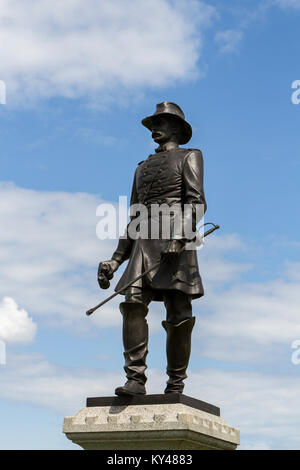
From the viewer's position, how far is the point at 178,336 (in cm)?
899

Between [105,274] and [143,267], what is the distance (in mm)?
617

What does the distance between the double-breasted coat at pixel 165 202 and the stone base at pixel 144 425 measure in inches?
50.6

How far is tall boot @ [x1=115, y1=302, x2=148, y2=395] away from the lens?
8719 mm

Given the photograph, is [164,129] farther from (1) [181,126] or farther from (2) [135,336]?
(2) [135,336]

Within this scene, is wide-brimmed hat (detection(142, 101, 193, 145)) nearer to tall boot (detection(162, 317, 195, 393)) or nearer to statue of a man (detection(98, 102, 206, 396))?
statue of a man (detection(98, 102, 206, 396))

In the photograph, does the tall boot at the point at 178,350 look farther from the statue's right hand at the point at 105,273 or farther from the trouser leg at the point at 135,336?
the statue's right hand at the point at 105,273

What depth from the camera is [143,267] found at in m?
9.07

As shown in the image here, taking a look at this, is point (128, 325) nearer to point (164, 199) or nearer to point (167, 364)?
point (167, 364)

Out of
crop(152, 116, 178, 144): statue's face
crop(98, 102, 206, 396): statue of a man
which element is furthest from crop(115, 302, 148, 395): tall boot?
crop(152, 116, 178, 144): statue's face

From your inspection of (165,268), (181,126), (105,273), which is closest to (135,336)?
(165,268)

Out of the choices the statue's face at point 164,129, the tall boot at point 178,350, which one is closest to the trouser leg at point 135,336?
the tall boot at point 178,350

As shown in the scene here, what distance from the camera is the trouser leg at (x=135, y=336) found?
343 inches

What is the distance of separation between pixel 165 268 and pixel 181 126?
1933 mm
